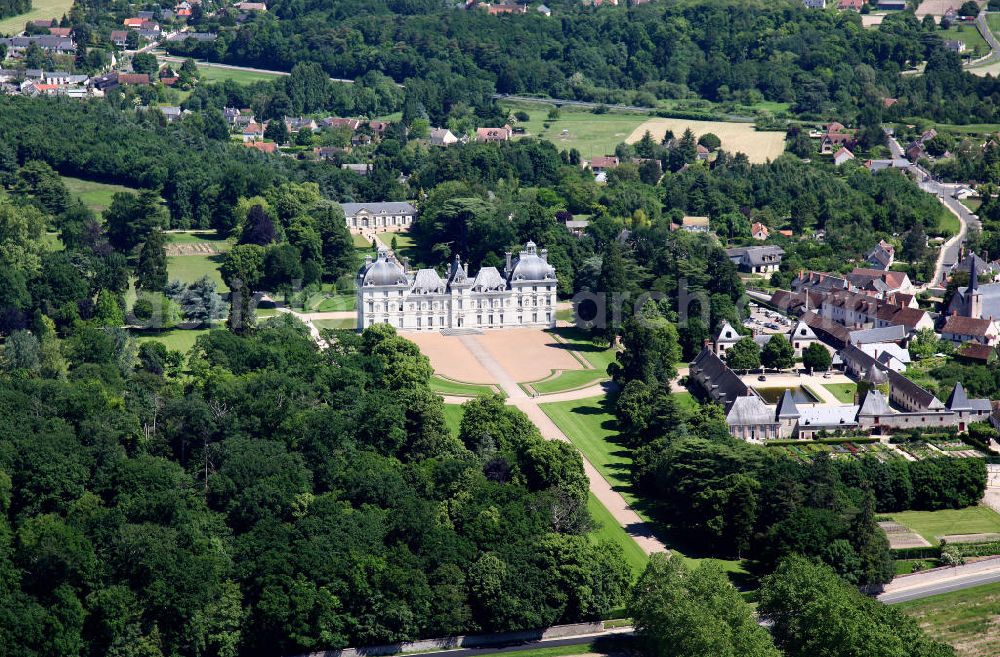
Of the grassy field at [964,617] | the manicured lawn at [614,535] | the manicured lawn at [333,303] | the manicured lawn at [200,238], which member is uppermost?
the manicured lawn at [200,238]

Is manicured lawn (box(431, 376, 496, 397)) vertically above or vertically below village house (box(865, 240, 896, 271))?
below

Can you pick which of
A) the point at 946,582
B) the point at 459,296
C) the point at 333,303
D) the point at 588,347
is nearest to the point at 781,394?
the point at 588,347

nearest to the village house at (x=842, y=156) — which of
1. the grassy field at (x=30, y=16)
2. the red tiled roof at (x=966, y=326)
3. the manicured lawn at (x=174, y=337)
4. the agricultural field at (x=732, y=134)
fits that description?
the agricultural field at (x=732, y=134)

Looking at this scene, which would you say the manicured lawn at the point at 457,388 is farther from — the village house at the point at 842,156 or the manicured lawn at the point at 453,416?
the village house at the point at 842,156

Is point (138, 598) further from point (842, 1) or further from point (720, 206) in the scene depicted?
point (842, 1)

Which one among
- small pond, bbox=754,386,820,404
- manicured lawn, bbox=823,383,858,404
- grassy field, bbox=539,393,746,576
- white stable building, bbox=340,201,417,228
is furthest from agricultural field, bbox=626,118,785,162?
grassy field, bbox=539,393,746,576

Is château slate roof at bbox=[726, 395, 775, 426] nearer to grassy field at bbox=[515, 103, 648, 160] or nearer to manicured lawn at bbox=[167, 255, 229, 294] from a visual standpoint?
manicured lawn at bbox=[167, 255, 229, 294]

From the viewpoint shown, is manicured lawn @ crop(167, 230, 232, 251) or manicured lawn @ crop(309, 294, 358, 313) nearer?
manicured lawn @ crop(309, 294, 358, 313)
